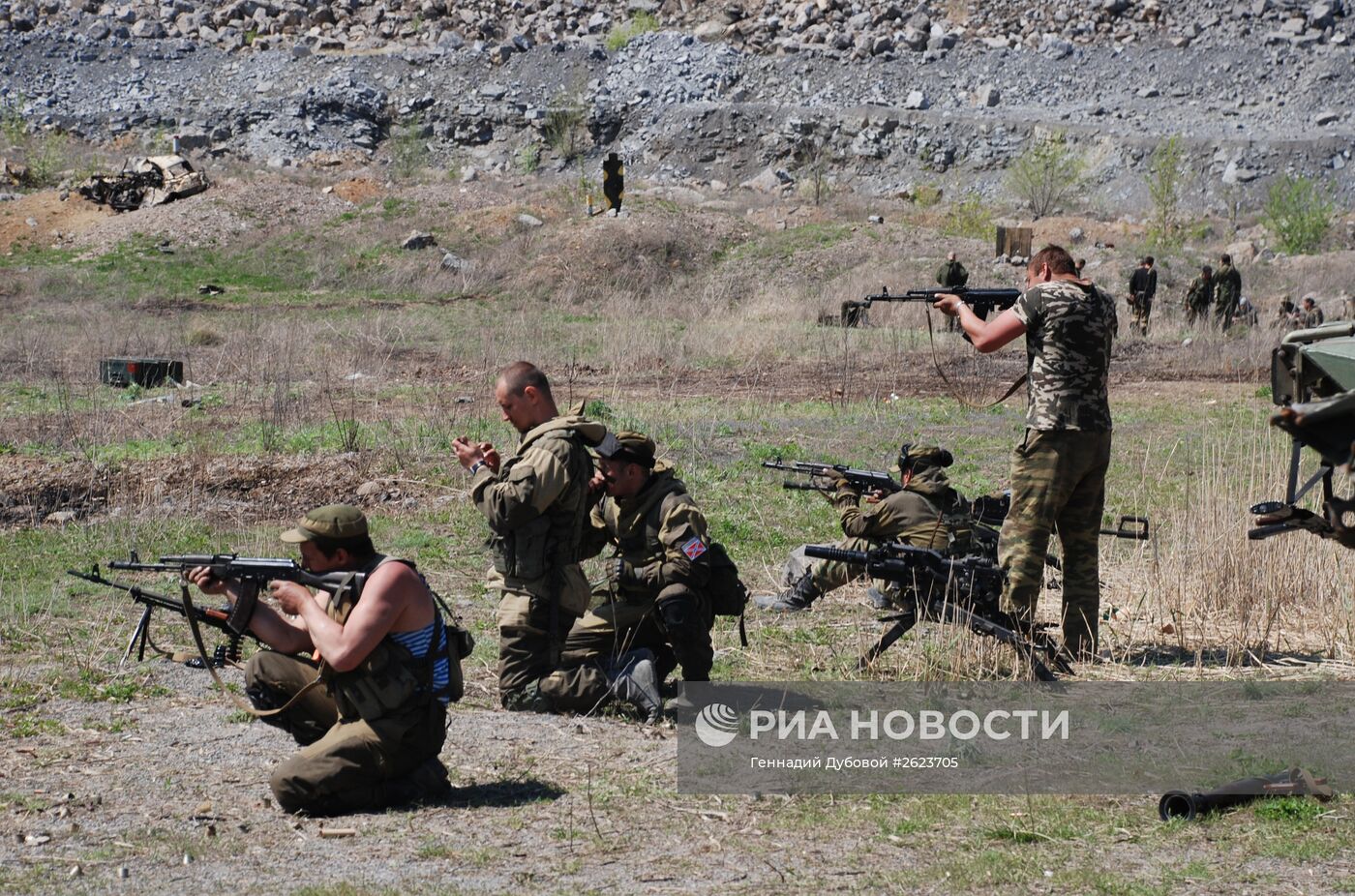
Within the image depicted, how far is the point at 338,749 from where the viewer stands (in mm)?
5180

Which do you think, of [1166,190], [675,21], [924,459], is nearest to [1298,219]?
[1166,190]

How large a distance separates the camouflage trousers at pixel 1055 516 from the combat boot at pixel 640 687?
1.82m

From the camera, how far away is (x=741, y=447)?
13.9 m

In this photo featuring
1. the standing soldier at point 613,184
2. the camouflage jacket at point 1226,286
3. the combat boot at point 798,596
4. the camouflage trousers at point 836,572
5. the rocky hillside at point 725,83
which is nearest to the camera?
the camouflage trousers at point 836,572

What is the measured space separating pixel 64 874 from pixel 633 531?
2.92m

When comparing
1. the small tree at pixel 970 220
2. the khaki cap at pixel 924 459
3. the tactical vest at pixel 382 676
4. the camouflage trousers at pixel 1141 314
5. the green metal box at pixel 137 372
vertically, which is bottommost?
the tactical vest at pixel 382 676

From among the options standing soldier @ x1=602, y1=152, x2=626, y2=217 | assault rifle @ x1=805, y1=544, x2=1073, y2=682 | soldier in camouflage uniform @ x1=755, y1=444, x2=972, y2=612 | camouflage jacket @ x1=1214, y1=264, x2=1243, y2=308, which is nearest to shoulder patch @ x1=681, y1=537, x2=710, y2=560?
assault rifle @ x1=805, y1=544, x2=1073, y2=682

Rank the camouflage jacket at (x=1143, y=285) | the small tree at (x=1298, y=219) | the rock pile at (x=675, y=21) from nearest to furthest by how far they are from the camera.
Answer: the camouflage jacket at (x=1143, y=285), the small tree at (x=1298, y=219), the rock pile at (x=675, y=21)

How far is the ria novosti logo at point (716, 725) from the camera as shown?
6141 mm

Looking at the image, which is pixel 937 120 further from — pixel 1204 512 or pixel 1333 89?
pixel 1204 512

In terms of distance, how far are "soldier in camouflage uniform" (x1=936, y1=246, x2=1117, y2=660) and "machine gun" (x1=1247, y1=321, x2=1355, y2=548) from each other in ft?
8.20

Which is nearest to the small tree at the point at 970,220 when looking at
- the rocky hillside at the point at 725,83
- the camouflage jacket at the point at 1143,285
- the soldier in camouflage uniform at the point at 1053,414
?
the rocky hillside at the point at 725,83

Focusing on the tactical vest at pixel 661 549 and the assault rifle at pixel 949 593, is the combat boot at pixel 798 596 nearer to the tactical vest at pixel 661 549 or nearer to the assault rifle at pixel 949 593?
the assault rifle at pixel 949 593

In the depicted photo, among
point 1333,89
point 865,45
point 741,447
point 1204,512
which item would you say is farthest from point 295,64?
point 1204,512
